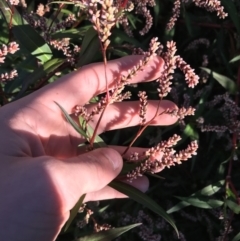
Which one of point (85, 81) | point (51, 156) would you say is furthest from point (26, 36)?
point (51, 156)

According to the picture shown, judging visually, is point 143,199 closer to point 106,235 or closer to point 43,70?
point 106,235

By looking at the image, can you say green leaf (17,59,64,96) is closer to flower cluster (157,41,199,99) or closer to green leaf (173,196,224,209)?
flower cluster (157,41,199,99)

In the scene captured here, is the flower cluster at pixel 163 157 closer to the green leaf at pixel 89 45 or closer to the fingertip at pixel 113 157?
the fingertip at pixel 113 157

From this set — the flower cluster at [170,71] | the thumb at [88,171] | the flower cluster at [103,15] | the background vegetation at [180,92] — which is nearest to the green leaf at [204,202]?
the background vegetation at [180,92]

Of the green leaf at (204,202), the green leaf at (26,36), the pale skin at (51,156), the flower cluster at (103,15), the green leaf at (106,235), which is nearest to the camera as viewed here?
the flower cluster at (103,15)

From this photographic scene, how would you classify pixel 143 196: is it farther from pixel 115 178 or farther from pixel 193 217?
pixel 193 217

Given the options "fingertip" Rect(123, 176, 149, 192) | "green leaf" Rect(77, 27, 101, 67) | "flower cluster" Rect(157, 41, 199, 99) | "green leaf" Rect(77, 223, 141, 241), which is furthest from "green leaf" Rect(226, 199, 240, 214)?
"green leaf" Rect(77, 27, 101, 67)

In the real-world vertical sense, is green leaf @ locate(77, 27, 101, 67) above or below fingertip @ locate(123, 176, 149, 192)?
above
